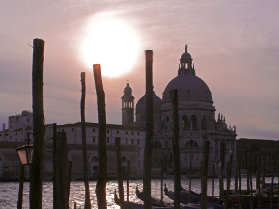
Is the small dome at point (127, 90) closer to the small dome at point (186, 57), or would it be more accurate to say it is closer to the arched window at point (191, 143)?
the small dome at point (186, 57)

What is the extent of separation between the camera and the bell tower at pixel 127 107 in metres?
79.3

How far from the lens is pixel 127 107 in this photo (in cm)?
8006

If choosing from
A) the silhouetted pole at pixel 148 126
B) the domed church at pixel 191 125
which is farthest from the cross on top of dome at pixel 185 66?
the silhouetted pole at pixel 148 126

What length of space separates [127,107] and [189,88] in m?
12.5

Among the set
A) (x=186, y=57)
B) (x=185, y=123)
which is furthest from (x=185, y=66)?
(x=185, y=123)

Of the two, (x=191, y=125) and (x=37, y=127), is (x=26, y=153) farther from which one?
(x=191, y=125)

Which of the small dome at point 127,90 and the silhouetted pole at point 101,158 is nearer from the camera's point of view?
the silhouetted pole at point 101,158

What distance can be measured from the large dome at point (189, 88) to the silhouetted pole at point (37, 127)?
63531 mm

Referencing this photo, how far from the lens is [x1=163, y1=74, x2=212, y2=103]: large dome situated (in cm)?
7056

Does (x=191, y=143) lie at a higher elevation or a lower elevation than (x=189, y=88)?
lower

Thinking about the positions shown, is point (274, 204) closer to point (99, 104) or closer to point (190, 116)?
point (99, 104)

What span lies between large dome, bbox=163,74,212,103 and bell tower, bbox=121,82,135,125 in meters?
8.54

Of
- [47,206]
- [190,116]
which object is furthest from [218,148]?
[47,206]

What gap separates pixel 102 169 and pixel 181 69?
6640 centimetres
